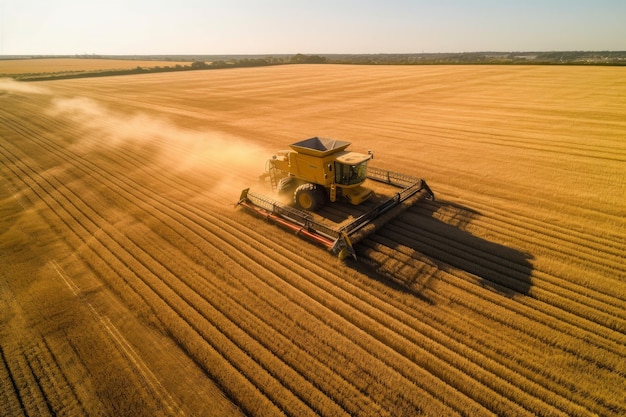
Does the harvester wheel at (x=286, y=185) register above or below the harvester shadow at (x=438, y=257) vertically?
above

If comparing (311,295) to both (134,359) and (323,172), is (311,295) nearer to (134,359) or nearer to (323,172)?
(134,359)

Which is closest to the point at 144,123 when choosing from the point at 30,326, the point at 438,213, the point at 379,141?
the point at 379,141

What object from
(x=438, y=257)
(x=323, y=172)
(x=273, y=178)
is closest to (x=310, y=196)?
(x=323, y=172)

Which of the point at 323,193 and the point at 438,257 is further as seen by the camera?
the point at 323,193

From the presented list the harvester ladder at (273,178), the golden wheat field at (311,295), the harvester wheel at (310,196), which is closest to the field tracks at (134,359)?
the golden wheat field at (311,295)

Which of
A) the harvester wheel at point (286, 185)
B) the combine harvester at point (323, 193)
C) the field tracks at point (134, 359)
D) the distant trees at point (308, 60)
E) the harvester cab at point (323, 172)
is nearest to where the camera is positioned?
the field tracks at point (134, 359)

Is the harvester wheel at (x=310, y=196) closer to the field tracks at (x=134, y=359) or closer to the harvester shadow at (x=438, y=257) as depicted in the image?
the harvester shadow at (x=438, y=257)

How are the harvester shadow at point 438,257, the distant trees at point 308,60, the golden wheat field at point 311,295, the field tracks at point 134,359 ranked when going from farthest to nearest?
the distant trees at point 308,60 < the harvester shadow at point 438,257 < the golden wheat field at point 311,295 < the field tracks at point 134,359
